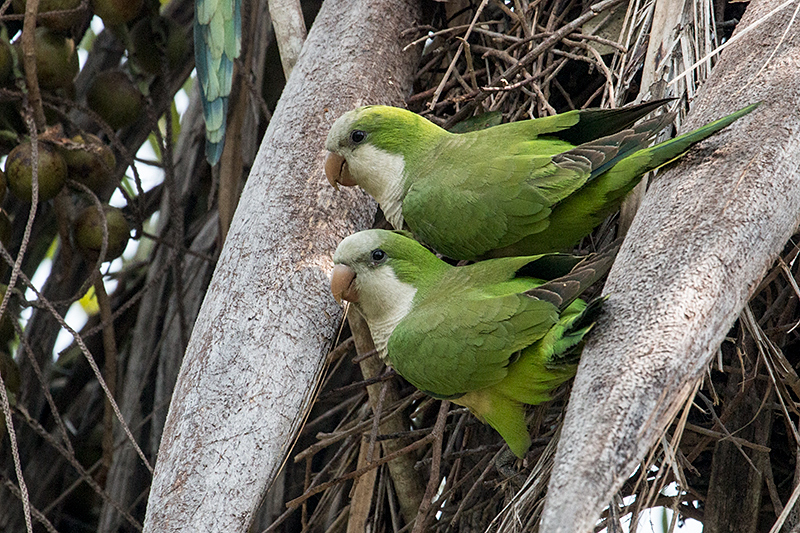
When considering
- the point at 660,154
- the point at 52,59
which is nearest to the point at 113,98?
the point at 52,59

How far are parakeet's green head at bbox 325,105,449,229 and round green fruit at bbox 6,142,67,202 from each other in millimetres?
687

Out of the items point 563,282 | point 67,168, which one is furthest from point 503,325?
point 67,168

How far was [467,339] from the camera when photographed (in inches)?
65.6

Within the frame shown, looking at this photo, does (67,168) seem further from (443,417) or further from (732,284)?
(732,284)

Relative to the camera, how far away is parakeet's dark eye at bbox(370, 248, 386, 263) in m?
1.92

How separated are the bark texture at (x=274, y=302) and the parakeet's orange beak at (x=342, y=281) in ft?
0.09

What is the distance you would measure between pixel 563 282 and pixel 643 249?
0.28 metres

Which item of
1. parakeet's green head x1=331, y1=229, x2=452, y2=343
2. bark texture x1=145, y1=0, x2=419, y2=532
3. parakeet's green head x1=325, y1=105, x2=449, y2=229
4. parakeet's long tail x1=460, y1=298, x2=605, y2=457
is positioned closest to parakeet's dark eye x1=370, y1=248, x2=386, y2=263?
parakeet's green head x1=331, y1=229, x2=452, y2=343

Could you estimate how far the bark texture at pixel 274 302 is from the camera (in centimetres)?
155

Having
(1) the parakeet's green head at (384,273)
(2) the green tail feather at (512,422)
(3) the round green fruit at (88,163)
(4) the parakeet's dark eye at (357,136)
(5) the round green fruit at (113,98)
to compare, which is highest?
(5) the round green fruit at (113,98)

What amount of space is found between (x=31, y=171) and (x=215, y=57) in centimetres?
54

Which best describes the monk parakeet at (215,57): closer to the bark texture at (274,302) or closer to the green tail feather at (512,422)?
the bark texture at (274,302)

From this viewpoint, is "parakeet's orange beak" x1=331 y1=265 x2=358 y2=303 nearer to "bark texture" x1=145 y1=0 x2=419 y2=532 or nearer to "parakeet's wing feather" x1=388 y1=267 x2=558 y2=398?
"bark texture" x1=145 y1=0 x2=419 y2=532

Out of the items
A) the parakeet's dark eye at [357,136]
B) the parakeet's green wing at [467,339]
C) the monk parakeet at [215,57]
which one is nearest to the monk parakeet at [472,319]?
the parakeet's green wing at [467,339]
